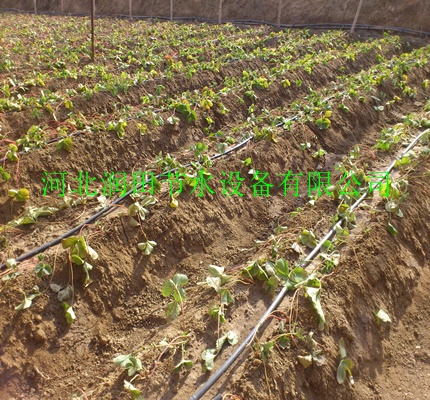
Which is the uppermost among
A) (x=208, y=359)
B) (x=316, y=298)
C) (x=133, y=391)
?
(x=316, y=298)

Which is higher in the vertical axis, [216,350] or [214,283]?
[214,283]

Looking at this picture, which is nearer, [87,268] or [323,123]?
[87,268]

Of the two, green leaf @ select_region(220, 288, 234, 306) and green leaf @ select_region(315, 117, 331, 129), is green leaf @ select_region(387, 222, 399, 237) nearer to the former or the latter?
green leaf @ select_region(220, 288, 234, 306)

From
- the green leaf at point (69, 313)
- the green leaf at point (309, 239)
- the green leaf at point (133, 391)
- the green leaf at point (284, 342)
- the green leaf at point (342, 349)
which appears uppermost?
the green leaf at point (309, 239)

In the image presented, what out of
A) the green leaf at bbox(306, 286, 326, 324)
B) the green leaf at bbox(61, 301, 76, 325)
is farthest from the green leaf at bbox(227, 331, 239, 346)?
the green leaf at bbox(61, 301, 76, 325)

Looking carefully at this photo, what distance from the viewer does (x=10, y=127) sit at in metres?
6.89

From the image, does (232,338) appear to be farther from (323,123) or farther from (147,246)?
(323,123)

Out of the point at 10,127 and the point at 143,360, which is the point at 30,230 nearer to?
the point at 143,360

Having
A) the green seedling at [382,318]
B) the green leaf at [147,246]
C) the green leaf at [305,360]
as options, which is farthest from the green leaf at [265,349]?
the green leaf at [147,246]

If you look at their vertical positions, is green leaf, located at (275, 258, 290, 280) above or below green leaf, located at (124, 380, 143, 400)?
above

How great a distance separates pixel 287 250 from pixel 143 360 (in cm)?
202

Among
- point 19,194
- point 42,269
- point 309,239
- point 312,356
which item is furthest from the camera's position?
point 19,194

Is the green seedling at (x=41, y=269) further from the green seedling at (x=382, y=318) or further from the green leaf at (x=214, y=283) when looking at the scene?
the green seedling at (x=382, y=318)

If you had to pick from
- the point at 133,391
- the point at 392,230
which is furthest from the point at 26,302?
the point at 392,230
